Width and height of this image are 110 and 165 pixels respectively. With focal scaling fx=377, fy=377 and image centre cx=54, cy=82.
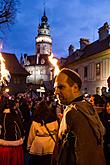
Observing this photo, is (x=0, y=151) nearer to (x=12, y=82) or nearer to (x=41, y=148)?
(x=41, y=148)

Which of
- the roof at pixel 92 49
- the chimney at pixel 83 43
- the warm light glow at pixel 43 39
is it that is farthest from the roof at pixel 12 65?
the warm light glow at pixel 43 39

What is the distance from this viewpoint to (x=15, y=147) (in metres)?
8.04

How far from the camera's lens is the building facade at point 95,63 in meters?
38.2

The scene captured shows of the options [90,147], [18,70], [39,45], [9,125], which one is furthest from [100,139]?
[39,45]

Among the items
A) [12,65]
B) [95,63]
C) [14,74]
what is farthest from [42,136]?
[12,65]

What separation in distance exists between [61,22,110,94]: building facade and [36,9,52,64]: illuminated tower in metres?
70.9

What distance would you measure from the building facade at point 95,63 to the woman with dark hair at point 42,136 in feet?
100

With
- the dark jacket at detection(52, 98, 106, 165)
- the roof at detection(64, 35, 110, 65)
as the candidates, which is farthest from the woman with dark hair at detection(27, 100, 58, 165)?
the roof at detection(64, 35, 110, 65)

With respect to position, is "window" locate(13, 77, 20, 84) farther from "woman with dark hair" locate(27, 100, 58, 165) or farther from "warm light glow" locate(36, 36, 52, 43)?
"woman with dark hair" locate(27, 100, 58, 165)

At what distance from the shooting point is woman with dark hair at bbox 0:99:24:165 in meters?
7.94

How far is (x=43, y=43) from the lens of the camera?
129 m

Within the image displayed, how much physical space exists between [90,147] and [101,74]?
119 ft

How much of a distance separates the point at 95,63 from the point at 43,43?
90195 mm

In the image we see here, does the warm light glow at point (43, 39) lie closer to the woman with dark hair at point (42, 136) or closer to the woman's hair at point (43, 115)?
the woman's hair at point (43, 115)
